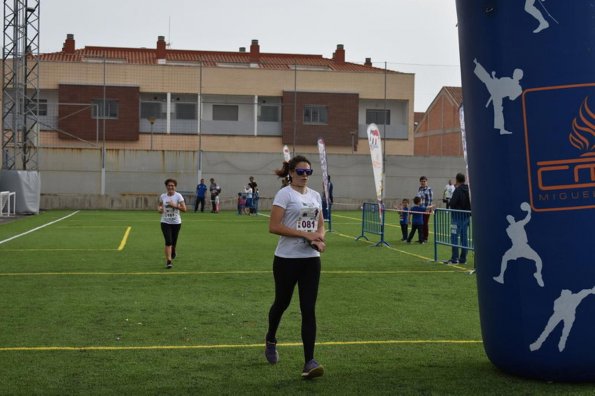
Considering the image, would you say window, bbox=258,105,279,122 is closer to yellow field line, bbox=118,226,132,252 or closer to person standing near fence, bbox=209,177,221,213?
person standing near fence, bbox=209,177,221,213

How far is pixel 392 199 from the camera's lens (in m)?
46.2

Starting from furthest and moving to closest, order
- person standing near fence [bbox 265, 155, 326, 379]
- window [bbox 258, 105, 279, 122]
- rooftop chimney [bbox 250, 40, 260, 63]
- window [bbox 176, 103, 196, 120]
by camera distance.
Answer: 1. rooftop chimney [bbox 250, 40, 260, 63]
2. window [bbox 258, 105, 279, 122]
3. window [bbox 176, 103, 196, 120]
4. person standing near fence [bbox 265, 155, 326, 379]

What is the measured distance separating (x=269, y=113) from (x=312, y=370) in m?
48.7

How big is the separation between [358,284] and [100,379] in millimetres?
7209

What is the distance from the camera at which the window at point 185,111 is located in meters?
54.1

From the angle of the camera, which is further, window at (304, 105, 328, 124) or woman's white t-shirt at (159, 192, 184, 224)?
window at (304, 105, 328, 124)

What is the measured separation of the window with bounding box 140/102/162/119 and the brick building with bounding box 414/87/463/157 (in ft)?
61.0

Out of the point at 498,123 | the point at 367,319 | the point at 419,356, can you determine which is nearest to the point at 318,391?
the point at 419,356

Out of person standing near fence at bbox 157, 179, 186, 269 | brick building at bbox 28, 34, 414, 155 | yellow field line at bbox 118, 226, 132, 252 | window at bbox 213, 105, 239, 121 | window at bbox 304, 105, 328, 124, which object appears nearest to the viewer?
person standing near fence at bbox 157, 179, 186, 269

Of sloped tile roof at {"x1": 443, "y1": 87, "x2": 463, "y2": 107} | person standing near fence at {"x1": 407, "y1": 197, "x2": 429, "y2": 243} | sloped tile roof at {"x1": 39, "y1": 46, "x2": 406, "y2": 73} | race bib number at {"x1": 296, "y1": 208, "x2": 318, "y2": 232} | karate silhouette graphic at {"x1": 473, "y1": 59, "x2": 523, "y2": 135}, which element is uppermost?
sloped tile roof at {"x1": 39, "y1": 46, "x2": 406, "y2": 73}

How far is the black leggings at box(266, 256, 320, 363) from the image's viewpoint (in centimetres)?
731

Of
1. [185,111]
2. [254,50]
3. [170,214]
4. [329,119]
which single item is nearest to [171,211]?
[170,214]

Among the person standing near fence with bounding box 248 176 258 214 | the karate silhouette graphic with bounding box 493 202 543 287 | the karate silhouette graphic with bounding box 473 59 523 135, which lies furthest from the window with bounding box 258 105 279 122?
the karate silhouette graphic with bounding box 493 202 543 287

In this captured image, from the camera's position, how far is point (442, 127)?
6462cm
